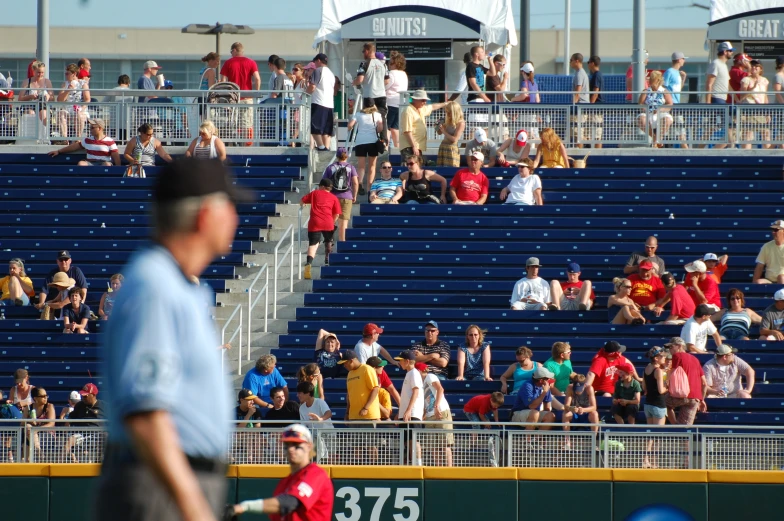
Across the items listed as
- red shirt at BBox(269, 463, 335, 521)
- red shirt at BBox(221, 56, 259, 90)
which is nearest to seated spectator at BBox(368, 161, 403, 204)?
red shirt at BBox(221, 56, 259, 90)

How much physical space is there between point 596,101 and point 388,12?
14.2 feet

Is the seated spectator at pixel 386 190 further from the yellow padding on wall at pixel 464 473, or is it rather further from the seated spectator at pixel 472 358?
the yellow padding on wall at pixel 464 473

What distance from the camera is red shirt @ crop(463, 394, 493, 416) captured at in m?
13.6

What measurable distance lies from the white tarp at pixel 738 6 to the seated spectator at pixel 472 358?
36.7ft

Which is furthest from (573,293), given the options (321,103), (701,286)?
(321,103)

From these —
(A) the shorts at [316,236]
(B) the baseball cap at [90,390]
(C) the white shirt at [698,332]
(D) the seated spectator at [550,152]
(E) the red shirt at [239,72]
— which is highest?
(E) the red shirt at [239,72]

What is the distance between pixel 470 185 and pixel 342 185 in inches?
71.6

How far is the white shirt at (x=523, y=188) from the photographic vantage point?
1795 cm

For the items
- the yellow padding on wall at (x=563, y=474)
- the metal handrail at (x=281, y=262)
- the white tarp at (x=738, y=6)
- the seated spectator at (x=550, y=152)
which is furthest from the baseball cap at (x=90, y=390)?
the white tarp at (x=738, y=6)

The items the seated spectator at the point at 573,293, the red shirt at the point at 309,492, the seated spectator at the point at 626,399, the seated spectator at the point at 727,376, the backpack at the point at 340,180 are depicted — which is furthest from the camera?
the backpack at the point at 340,180

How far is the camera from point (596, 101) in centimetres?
2086

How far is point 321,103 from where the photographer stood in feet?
63.9

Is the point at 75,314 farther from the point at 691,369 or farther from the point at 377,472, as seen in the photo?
the point at 691,369

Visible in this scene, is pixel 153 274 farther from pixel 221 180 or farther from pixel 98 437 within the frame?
pixel 98 437
